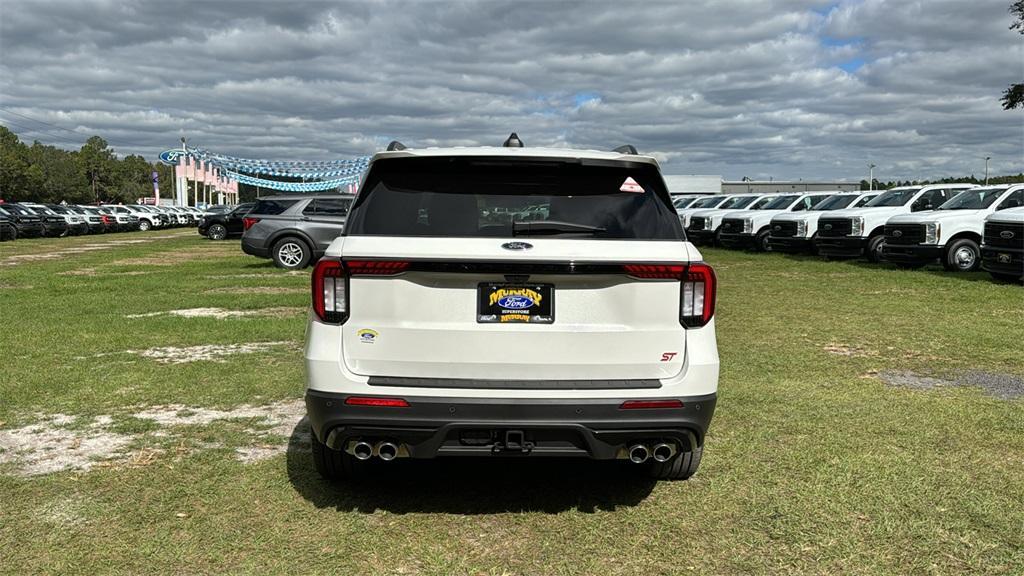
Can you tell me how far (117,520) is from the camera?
409 cm

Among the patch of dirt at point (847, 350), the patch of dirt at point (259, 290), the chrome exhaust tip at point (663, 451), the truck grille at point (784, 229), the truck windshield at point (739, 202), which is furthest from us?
the truck windshield at point (739, 202)

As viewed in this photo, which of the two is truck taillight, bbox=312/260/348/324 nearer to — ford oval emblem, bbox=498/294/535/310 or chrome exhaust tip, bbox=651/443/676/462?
ford oval emblem, bbox=498/294/535/310

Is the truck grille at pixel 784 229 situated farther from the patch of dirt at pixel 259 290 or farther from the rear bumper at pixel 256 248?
the patch of dirt at pixel 259 290

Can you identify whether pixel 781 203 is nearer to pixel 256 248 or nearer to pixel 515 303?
pixel 256 248

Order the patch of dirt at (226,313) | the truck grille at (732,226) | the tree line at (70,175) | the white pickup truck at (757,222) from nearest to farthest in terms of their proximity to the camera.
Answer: the patch of dirt at (226,313) → the white pickup truck at (757,222) → the truck grille at (732,226) → the tree line at (70,175)

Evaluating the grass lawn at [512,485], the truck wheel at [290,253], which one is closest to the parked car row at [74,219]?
the truck wheel at [290,253]

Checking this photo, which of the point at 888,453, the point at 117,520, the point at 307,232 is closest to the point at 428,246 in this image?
the point at 117,520

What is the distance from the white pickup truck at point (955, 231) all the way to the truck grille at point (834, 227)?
97.5 inches

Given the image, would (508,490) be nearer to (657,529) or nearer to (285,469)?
(657,529)

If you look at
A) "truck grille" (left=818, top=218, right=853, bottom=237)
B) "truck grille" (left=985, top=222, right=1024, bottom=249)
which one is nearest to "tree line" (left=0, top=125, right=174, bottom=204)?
"truck grille" (left=818, top=218, right=853, bottom=237)

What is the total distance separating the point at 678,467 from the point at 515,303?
1.43m

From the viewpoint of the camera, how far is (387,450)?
3914 millimetres

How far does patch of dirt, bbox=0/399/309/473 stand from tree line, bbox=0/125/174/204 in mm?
119877

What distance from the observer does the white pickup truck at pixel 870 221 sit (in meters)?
20.0
